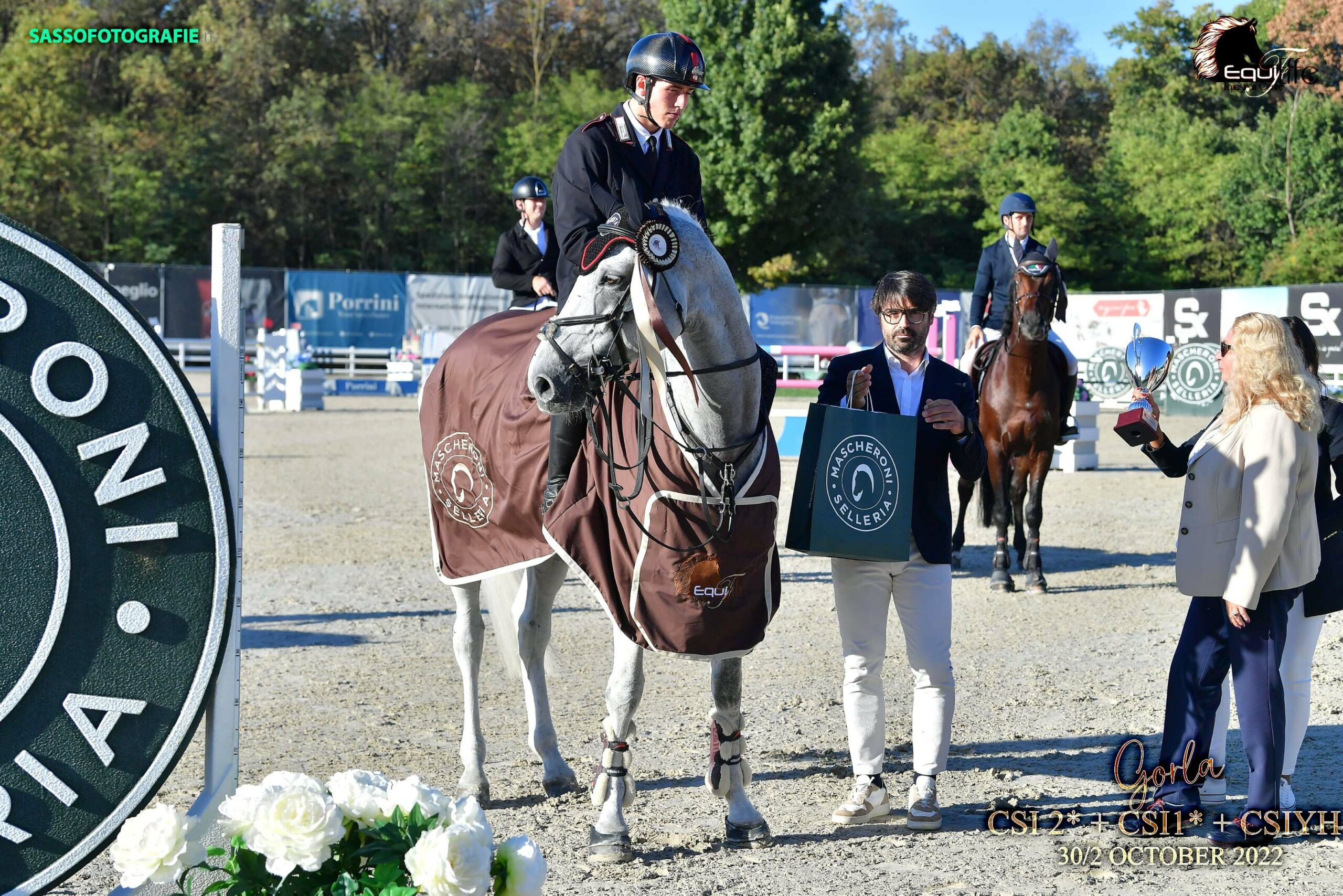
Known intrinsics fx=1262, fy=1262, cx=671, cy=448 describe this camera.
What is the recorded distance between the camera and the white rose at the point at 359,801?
260cm

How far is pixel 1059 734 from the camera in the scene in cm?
572

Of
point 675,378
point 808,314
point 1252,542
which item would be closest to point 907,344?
point 675,378

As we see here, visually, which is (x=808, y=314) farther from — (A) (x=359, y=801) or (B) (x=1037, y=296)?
(A) (x=359, y=801)

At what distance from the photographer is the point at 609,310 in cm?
394

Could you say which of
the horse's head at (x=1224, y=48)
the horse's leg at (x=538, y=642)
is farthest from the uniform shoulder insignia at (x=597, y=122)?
the horse's head at (x=1224, y=48)

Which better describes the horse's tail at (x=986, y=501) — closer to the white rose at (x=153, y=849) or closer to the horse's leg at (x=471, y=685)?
the horse's leg at (x=471, y=685)

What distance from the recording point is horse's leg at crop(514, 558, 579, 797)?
16.8ft

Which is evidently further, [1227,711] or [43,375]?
[1227,711]

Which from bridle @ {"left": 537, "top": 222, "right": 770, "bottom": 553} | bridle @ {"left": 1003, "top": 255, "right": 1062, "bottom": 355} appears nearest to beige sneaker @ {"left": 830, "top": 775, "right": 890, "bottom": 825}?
bridle @ {"left": 537, "top": 222, "right": 770, "bottom": 553}

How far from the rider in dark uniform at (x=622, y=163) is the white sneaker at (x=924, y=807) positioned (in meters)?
1.69

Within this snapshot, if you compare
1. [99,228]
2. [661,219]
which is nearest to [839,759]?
[661,219]

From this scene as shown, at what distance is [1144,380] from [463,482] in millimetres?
2711

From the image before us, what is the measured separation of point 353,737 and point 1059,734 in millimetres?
3171

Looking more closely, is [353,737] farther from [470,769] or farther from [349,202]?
[349,202]
